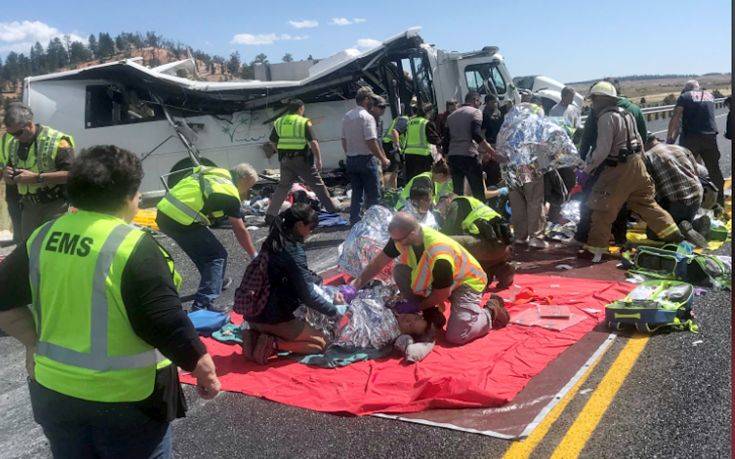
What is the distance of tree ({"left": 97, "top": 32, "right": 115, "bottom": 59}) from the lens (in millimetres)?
50750

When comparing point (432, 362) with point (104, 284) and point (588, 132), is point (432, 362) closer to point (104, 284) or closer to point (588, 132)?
point (104, 284)

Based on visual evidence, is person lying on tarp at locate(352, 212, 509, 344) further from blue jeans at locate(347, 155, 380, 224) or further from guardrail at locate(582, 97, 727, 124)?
guardrail at locate(582, 97, 727, 124)

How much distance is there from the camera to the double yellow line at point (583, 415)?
3.02 meters

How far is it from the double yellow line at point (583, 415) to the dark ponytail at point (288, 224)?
78.0 inches

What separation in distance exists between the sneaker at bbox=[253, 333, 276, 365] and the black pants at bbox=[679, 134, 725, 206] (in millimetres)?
6514

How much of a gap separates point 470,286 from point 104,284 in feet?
10.4

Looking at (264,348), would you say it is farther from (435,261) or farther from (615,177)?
(615,177)

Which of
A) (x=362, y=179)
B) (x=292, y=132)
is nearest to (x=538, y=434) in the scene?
(x=362, y=179)

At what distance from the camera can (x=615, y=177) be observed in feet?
20.7

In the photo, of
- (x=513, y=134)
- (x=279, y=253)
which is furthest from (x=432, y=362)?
(x=513, y=134)

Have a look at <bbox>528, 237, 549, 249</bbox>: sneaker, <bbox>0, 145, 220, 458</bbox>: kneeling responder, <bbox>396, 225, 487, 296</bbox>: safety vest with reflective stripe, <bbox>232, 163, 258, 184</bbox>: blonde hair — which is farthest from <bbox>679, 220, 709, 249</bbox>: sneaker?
<bbox>0, 145, 220, 458</bbox>: kneeling responder

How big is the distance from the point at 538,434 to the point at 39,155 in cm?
457

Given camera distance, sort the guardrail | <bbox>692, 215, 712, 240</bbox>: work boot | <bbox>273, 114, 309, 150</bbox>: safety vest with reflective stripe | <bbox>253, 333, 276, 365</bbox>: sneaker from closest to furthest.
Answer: <bbox>253, 333, 276, 365</bbox>: sneaker < <bbox>692, 215, 712, 240</bbox>: work boot < <bbox>273, 114, 309, 150</bbox>: safety vest with reflective stripe < the guardrail

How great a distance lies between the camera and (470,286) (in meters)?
4.70
